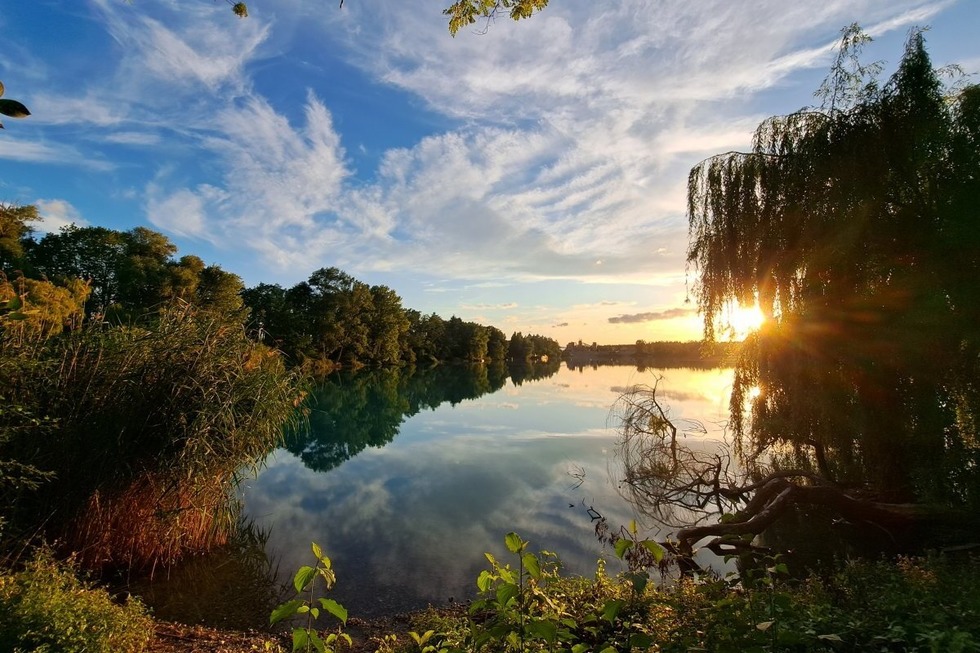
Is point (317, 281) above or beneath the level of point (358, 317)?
above

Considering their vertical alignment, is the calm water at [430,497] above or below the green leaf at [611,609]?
below

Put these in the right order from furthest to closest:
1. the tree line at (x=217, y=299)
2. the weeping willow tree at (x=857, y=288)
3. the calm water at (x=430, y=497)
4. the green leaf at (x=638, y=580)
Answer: the tree line at (x=217, y=299) → the calm water at (x=430, y=497) → the weeping willow tree at (x=857, y=288) → the green leaf at (x=638, y=580)

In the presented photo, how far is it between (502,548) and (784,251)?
7473mm

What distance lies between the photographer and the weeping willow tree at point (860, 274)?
22.2 ft

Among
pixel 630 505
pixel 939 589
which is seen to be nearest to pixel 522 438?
pixel 630 505

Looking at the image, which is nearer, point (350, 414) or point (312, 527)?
point (312, 527)

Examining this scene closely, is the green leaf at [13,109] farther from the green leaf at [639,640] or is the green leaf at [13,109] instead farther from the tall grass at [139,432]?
the tall grass at [139,432]

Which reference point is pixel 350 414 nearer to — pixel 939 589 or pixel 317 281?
→ pixel 939 589

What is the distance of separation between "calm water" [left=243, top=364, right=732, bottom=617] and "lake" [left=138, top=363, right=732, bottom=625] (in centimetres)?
3

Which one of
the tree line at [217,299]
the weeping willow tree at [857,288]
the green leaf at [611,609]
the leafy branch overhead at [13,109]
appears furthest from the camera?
the tree line at [217,299]

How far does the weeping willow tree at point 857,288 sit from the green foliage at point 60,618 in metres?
6.63

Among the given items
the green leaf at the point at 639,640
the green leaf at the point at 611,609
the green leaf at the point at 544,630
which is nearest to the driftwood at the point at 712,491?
the green leaf at the point at 639,640

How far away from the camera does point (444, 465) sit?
14.7 metres

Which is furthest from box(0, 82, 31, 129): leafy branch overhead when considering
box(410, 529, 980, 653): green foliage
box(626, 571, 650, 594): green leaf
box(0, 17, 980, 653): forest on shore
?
box(0, 17, 980, 653): forest on shore
